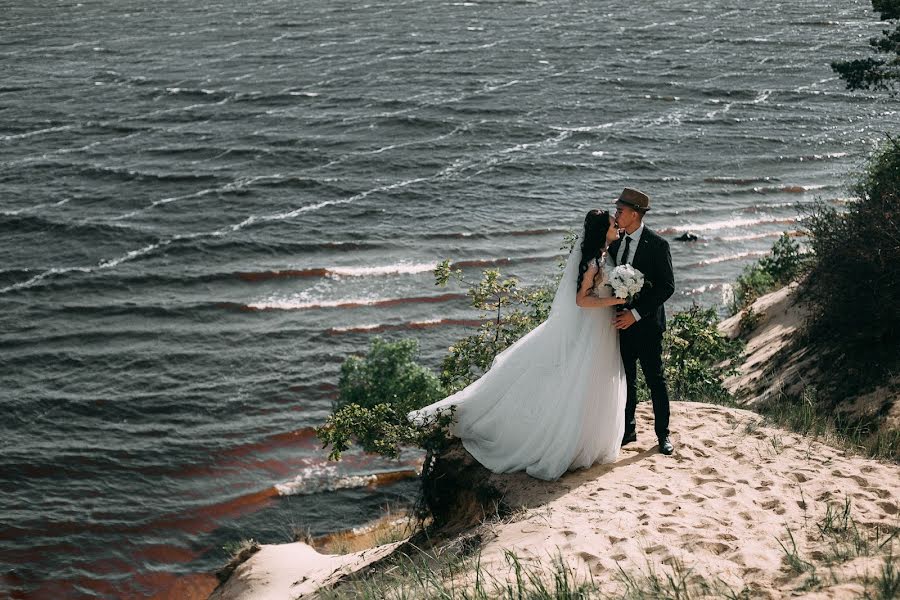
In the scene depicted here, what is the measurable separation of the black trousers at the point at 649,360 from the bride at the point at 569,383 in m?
0.15

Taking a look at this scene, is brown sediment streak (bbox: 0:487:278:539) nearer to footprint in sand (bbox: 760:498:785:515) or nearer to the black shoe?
the black shoe

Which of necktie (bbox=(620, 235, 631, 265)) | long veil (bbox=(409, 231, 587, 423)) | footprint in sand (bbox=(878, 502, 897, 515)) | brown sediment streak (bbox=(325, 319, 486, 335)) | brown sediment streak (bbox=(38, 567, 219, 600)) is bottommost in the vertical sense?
brown sediment streak (bbox=(38, 567, 219, 600))

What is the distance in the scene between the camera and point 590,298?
8938mm

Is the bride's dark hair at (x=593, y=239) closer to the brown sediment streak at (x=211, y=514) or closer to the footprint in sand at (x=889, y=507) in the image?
the footprint in sand at (x=889, y=507)

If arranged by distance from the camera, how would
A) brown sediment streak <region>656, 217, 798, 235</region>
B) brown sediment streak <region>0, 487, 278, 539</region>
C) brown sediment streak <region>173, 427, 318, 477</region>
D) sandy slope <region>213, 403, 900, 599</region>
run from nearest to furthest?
sandy slope <region>213, 403, 900, 599</region>, brown sediment streak <region>0, 487, 278, 539</region>, brown sediment streak <region>173, 427, 318, 477</region>, brown sediment streak <region>656, 217, 798, 235</region>

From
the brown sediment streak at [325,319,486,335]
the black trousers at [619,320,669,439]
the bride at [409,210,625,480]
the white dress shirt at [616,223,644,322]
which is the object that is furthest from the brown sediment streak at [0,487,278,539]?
the white dress shirt at [616,223,644,322]

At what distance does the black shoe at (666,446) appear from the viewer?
9.60m

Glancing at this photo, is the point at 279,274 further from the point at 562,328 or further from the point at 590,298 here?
the point at 590,298

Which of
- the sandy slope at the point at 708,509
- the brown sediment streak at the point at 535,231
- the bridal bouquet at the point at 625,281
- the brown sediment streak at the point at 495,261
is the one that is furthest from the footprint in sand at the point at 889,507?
the brown sediment streak at the point at 535,231

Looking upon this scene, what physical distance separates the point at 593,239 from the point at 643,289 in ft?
2.34

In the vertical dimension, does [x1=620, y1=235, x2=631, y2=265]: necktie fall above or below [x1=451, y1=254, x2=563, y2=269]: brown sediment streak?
above

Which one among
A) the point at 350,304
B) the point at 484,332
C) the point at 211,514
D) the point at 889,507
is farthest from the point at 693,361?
the point at 350,304

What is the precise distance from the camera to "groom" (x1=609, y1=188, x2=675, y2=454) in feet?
29.4

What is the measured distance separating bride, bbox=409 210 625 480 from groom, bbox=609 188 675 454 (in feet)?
0.48
